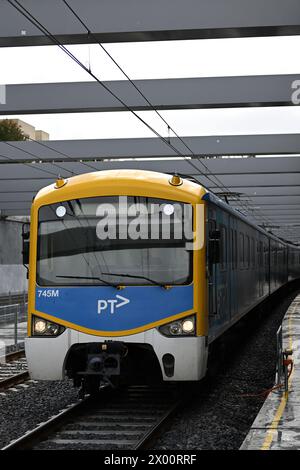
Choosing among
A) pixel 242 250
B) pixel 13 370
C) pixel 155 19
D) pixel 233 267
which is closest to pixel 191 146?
pixel 242 250

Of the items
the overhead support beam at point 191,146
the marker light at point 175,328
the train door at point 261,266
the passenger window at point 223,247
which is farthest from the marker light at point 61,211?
the overhead support beam at point 191,146

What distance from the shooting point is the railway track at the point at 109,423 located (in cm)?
823

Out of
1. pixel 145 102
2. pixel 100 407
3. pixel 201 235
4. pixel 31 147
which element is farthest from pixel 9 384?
pixel 31 147

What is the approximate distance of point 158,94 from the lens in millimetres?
16688

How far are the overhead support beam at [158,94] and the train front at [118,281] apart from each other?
6944 mm

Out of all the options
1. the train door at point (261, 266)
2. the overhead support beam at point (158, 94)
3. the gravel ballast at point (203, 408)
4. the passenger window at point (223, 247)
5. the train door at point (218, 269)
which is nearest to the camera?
the gravel ballast at point (203, 408)

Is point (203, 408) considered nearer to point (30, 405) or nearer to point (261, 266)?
point (30, 405)

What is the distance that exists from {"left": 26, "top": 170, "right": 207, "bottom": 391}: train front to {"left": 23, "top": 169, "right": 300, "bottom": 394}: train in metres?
0.01

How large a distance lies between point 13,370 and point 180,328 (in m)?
5.66

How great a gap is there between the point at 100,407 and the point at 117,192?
2.82 meters

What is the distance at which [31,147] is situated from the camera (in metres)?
24.4

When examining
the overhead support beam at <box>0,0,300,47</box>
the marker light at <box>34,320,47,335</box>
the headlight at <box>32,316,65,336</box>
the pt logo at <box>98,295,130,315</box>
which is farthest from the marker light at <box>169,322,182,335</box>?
the overhead support beam at <box>0,0,300,47</box>

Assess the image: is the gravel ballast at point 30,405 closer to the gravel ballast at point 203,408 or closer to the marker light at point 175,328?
the gravel ballast at point 203,408

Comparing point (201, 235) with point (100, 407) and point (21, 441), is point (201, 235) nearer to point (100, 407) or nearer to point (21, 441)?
point (100, 407)
